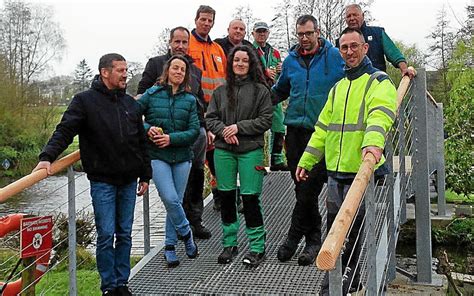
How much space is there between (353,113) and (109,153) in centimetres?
157

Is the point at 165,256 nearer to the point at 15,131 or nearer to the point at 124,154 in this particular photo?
the point at 124,154

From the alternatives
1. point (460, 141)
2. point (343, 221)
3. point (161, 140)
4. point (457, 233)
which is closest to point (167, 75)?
point (161, 140)

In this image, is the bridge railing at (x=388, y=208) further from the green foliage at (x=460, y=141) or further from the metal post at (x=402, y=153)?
the green foliage at (x=460, y=141)

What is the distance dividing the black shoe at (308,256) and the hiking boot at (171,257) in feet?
3.12

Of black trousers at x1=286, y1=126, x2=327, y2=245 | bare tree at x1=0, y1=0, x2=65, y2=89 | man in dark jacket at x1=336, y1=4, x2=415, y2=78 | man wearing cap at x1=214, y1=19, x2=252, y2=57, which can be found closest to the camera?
black trousers at x1=286, y1=126, x2=327, y2=245

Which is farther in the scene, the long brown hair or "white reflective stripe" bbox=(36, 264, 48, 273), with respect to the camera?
the long brown hair

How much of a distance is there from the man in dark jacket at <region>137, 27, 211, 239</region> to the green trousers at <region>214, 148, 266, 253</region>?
59 centimetres

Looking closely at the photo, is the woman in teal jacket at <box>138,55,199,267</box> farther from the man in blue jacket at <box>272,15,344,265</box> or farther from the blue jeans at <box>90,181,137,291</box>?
the man in blue jacket at <box>272,15,344,265</box>

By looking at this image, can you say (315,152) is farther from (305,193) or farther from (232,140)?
(232,140)

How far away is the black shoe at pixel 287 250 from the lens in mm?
4574

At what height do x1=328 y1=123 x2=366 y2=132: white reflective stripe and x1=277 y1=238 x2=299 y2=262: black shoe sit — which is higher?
x1=328 y1=123 x2=366 y2=132: white reflective stripe

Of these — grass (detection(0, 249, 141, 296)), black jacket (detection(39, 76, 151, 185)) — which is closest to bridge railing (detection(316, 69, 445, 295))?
black jacket (detection(39, 76, 151, 185))

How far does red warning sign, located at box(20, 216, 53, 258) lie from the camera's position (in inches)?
158

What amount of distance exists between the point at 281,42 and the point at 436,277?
12.5m
